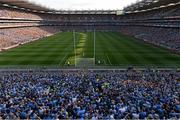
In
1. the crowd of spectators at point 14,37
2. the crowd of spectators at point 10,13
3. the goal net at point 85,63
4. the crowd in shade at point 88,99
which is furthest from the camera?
the crowd of spectators at point 10,13

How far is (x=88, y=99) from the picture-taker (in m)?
23.0

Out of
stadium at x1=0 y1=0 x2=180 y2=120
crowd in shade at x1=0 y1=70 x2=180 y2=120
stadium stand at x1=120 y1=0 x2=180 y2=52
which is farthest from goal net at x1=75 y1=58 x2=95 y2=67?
stadium stand at x1=120 y1=0 x2=180 y2=52

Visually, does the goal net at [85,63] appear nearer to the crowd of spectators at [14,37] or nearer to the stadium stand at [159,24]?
the stadium stand at [159,24]

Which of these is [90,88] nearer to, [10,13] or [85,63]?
[85,63]

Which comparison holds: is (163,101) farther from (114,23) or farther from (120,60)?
(114,23)

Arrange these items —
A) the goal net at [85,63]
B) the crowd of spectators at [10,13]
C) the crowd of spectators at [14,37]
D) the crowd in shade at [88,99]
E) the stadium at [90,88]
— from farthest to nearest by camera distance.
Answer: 1. the crowd of spectators at [10,13]
2. the crowd of spectators at [14,37]
3. the goal net at [85,63]
4. the stadium at [90,88]
5. the crowd in shade at [88,99]

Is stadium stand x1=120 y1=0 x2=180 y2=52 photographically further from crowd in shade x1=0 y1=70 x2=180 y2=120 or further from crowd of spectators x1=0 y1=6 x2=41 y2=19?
crowd of spectators x1=0 y1=6 x2=41 y2=19

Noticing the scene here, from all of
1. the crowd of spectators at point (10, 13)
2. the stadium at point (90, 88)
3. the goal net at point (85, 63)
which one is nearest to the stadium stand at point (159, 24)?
the stadium at point (90, 88)

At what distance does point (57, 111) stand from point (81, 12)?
154 m

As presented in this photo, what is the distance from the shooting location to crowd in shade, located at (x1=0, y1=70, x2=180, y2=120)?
64.8 ft

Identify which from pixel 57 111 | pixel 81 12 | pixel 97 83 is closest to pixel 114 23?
pixel 81 12

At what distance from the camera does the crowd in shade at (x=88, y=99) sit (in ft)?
64.8

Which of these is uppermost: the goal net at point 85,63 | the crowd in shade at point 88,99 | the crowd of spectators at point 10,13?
the crowd of spectators at point 10,13

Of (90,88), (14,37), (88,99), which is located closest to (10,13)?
(14,37)
